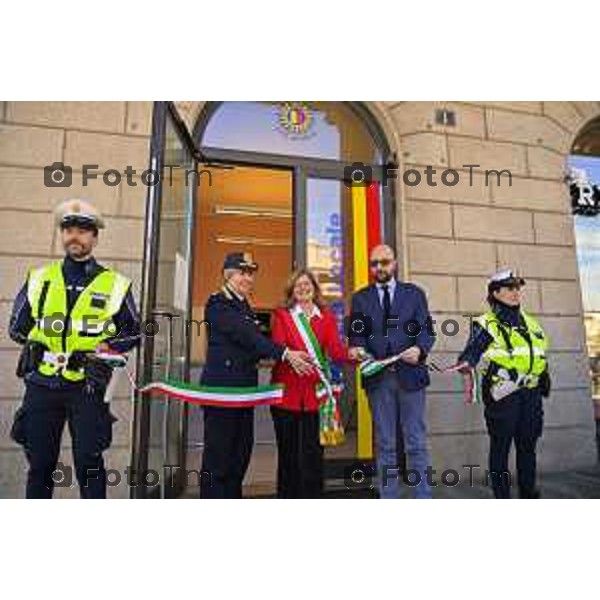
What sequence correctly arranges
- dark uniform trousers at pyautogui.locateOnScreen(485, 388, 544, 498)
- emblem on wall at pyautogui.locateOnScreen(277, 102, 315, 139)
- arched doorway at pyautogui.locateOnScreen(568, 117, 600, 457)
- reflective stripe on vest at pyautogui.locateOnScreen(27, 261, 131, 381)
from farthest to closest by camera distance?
arched doorway at pyautogui.locateOnScreen(568, 117, 600, 457) < emblem on wall at pyautogui.locateOnScreen(277, 102, 315, 139) < dark uniform trousers at pyautogui.locateOnScreen(485, 388, 544, 498) < reflective stripe on vest at pyautogui.locateOnScreen(27, 261, 131, 381)

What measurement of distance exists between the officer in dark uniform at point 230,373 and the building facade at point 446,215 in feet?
3.89

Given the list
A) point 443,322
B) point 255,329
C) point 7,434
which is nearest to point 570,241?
point 443,322

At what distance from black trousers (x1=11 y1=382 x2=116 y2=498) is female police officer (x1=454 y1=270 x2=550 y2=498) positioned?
7.80 ft

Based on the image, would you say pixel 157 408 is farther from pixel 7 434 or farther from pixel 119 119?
pixel 119 119

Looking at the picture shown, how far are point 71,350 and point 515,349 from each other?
2.87 meters

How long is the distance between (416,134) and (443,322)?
1822 millimetres

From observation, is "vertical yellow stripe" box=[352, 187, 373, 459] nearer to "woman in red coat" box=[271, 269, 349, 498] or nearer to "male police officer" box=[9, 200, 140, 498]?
"woman in red coat" box=[271, 269, 349, 498]

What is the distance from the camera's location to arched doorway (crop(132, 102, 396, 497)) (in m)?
3.30

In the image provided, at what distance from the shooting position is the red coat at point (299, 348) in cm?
321

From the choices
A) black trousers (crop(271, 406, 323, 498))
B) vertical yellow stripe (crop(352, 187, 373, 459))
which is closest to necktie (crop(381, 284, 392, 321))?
black trousers (crop(271, 406, 323, 498))

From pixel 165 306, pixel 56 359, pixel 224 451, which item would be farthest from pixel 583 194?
pixel 56 359
